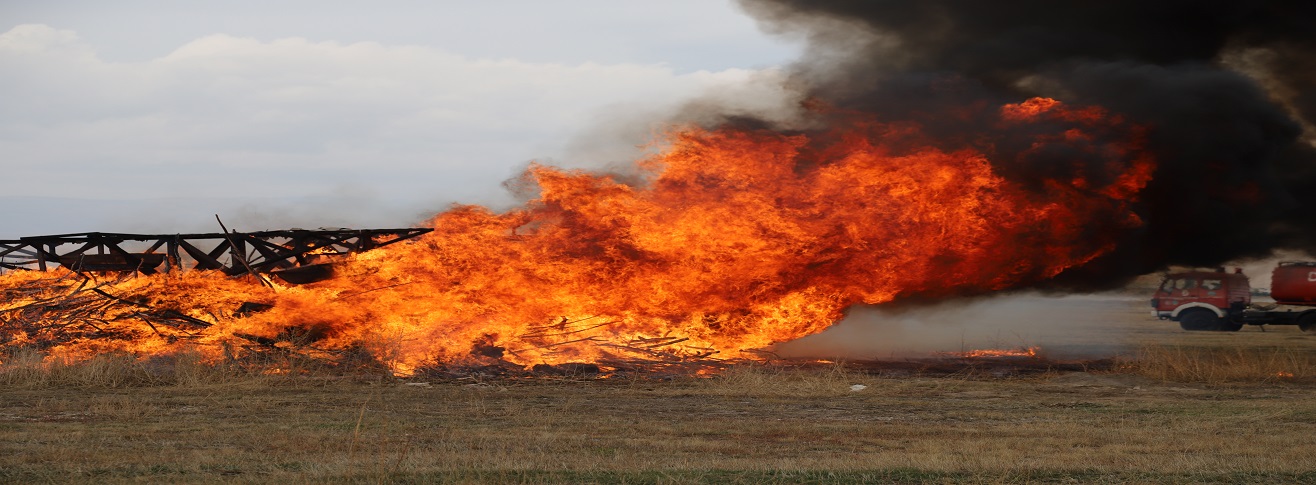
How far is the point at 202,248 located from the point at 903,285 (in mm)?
14788

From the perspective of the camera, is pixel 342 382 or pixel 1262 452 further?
pixel 342 382

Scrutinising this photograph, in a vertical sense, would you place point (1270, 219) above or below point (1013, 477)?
above

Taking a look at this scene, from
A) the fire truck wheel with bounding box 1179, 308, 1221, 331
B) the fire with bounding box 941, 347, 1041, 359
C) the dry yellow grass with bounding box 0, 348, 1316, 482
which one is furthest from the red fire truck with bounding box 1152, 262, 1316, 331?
the dry yellow grass with bounding box 0, 348, 1316, 482

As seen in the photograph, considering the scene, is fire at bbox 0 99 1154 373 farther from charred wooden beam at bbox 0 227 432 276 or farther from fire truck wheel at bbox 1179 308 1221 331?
fire truck wheel at bbox 1179 308 1221 331

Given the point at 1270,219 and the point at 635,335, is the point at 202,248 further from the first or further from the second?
the point at 1270,219

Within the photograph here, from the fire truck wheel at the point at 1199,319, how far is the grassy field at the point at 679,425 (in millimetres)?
19353

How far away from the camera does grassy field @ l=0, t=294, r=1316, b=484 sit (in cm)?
1134

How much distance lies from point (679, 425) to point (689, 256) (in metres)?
7.48

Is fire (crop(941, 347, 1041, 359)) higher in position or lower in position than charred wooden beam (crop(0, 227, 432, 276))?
lower

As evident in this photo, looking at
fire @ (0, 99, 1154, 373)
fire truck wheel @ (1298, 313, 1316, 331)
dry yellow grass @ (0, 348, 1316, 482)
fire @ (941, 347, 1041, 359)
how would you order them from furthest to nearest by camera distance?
fire truck wheel @ (1298, 313, 1316, 331) < fire @ (941, 347, 1041, 359) < fire @ (0, 99, 1154, 373) < dry yellow grass @ (0, 348, 1316, 482)

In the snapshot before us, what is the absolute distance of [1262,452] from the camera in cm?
1283

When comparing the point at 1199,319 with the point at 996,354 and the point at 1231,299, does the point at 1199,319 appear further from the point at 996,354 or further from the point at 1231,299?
the point at 996,354

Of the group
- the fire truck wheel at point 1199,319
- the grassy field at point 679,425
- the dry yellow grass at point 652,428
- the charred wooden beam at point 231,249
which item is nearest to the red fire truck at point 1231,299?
the fire truck wheel at point 1199,319

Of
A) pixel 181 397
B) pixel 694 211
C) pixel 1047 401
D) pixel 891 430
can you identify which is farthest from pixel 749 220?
pixel 181 397
